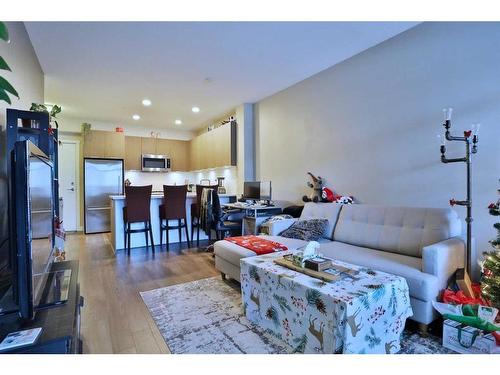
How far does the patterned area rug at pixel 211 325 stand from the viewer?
1809 millimetres

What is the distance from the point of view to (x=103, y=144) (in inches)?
245

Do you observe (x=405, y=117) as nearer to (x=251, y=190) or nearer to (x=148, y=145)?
(x=251, y=190)

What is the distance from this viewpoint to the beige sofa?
1.96m

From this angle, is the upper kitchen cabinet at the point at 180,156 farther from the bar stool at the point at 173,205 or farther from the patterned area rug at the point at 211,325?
the patterned area rug at the point at 211,325

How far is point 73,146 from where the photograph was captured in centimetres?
Result: 637

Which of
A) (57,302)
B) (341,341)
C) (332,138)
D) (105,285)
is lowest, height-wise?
(105,285)

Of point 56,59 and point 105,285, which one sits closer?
point 105,285

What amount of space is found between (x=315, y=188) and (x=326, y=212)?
59cm

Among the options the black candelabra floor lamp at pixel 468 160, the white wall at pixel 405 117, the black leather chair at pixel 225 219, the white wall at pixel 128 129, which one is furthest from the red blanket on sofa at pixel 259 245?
the white wall at pixel 128 129

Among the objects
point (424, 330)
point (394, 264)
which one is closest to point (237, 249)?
point (394, 264)

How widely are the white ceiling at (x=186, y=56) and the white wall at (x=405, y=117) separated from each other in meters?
0.28

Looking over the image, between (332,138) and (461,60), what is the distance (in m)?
1.56
